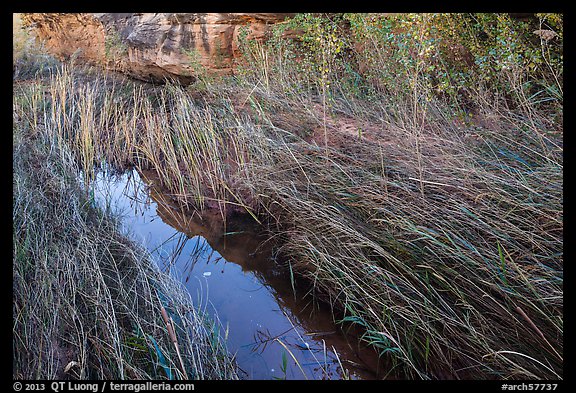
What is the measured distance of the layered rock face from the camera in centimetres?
545

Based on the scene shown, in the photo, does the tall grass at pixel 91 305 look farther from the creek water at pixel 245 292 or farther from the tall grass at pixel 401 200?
the tall grass at pixel 401 200

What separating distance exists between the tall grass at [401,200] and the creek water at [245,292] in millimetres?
155

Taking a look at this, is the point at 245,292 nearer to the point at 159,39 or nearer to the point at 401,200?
the point at 401,200

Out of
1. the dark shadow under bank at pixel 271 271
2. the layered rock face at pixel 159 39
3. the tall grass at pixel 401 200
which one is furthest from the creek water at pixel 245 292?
the layered rock face at pixel 159 39

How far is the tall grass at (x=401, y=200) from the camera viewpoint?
188 cm

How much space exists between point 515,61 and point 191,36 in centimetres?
421

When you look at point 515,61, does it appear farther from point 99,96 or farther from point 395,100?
point 99,96

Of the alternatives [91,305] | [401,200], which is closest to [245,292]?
[91,305]

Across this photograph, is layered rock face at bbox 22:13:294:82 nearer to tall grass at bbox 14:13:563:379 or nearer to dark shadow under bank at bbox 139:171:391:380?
tall grass at bbox 14:13:563:379

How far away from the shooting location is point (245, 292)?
263 cm

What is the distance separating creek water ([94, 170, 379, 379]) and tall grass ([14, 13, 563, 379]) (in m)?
0.16
